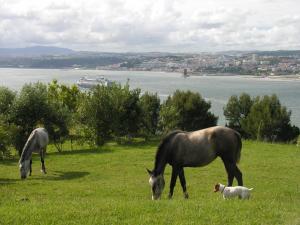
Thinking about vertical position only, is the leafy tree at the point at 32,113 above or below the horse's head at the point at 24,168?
above

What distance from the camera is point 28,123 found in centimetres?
3438

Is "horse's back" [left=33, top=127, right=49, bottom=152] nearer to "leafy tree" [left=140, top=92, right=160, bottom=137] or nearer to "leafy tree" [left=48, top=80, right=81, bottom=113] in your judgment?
"leafy tree" [left=140, top=92, right=160, bottom=137]

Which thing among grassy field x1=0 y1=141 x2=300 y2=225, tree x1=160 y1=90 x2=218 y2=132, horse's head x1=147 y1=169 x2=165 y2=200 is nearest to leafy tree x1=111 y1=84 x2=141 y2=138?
grassy field x1=0 y1=141 x2=300 y2=225

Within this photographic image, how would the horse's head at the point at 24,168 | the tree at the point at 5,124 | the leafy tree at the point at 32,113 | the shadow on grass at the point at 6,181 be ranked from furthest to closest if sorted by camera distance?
the leafy tree at the point at 32,113 < the tree at the point at 5,124 < the horse's head at the point at 24,168 < the shadow on grass at the point at 6,181

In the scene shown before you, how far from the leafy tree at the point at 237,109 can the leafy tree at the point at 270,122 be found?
154 inches

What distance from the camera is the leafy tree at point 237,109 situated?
6388 centimetres

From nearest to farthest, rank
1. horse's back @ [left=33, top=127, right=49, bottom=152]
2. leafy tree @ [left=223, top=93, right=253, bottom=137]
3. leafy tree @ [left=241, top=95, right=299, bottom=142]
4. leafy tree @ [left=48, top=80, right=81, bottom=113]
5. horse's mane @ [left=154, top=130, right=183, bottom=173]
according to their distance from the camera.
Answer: horse's mane @ [left=154, top=130, right=183, bottom=173] < horse's back @ [left=33, top=127, right=49, bottom=152] < leafy tree @ [left=241, top=95, right=299, bottom=142] < leafy tree @ [left=48, top=80, right=81, bottom=113] < leafy tree @ [left=223, top=93, right=253, bottom=137]

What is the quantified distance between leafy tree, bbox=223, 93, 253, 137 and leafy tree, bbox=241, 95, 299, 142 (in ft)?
12.8

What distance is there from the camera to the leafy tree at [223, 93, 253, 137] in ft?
210

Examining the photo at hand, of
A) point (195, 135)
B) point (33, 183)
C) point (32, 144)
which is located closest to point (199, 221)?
point (195, 135)

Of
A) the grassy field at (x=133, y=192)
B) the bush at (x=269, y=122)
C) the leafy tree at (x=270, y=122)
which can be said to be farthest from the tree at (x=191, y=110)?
the grassy field at (x=133, y=192)

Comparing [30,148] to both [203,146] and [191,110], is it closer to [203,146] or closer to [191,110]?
[203,146]

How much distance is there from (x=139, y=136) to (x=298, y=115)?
184 feet

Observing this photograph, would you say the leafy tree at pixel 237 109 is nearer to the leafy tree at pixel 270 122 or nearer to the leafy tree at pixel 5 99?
the leafy tree at pixel 270 122
